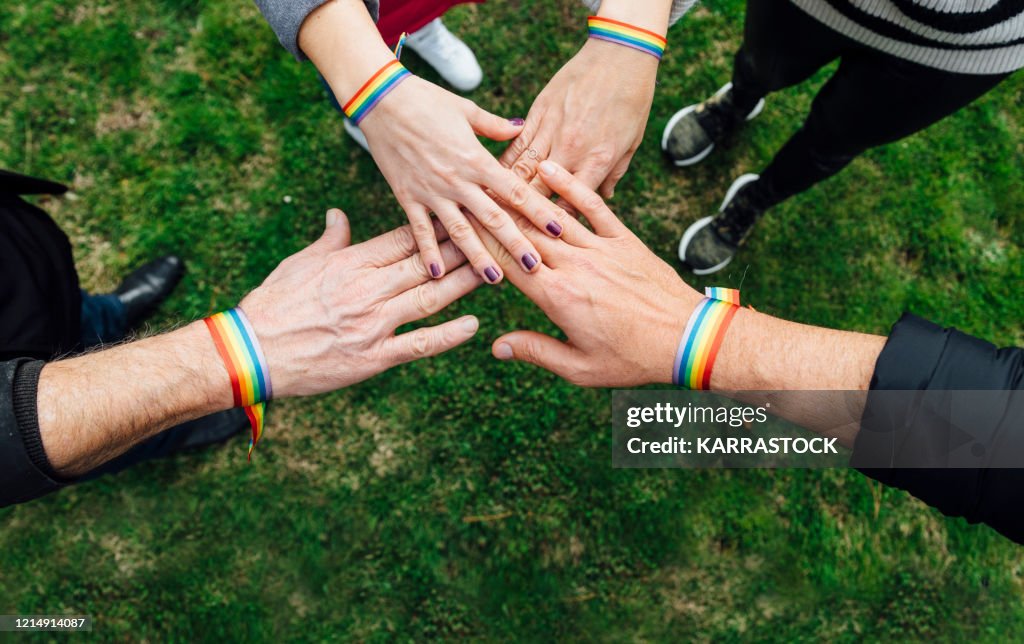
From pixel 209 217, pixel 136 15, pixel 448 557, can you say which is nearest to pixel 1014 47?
pixel 448 557

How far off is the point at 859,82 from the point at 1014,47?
46 centimetres

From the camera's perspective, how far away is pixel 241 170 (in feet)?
11.8

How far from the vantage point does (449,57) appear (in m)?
3.51

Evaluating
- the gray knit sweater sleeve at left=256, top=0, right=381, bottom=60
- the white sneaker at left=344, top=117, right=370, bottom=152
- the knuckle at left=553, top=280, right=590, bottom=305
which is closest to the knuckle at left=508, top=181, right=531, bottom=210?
the knuckle at left=553, top=280, right=590, bottom=305

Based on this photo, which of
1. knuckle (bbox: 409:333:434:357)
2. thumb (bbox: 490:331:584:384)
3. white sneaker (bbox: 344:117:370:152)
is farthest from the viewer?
white sneaker (bbox: 344:117:370:152)

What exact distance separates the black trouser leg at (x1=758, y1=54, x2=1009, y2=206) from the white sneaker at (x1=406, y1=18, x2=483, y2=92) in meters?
1.81

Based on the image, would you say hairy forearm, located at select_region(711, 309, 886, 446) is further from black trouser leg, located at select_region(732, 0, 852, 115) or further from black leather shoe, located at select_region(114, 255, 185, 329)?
black leather shoe, located at select_region(114, 255, 185, 329)

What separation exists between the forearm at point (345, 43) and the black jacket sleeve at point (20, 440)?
1.33 metres

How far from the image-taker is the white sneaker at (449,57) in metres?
3.38

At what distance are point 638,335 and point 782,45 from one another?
1.38m

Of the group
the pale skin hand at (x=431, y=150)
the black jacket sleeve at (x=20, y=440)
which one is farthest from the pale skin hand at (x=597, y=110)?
the black jacket sleeve at (x=20, y=440)

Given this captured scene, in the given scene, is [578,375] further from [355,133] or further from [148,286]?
[148,286]

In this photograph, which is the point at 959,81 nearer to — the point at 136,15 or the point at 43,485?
the point at 43,485

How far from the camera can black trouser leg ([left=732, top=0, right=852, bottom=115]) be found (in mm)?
2271
